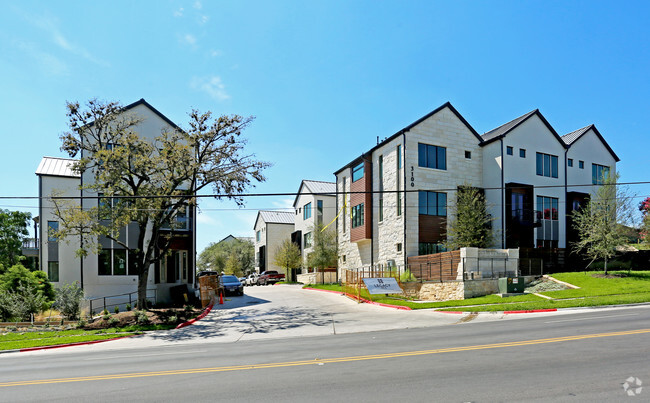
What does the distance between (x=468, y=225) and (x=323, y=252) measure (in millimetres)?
16677

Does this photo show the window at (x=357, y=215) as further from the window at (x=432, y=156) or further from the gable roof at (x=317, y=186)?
the gable roof at (x=317, y=186)

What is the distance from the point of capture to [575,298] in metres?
21.5

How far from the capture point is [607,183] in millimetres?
30047

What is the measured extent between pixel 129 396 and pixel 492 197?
30.9 metres

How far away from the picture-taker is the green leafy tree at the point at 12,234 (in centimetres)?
4519

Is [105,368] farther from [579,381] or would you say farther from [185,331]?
[579,381]

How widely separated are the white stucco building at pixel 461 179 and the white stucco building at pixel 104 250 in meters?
13.6

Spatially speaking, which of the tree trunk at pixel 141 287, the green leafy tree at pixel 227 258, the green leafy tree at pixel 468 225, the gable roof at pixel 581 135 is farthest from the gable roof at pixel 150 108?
the green leafy tree at pixel 227 258

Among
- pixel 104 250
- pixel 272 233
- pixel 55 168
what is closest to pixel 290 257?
pixel 272 233

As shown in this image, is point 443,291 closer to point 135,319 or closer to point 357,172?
point 357,172

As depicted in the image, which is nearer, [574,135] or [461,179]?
[461,179]

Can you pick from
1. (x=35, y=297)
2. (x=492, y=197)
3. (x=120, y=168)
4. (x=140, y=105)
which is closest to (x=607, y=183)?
(x=492, y=197)

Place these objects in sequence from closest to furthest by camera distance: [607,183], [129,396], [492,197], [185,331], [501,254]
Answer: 1. [129,396]
2. [185,331]
3. [501,254]
4. [607,183]
5. [492,197]

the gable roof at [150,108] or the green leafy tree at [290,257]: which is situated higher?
the gable roof at [150,108]
